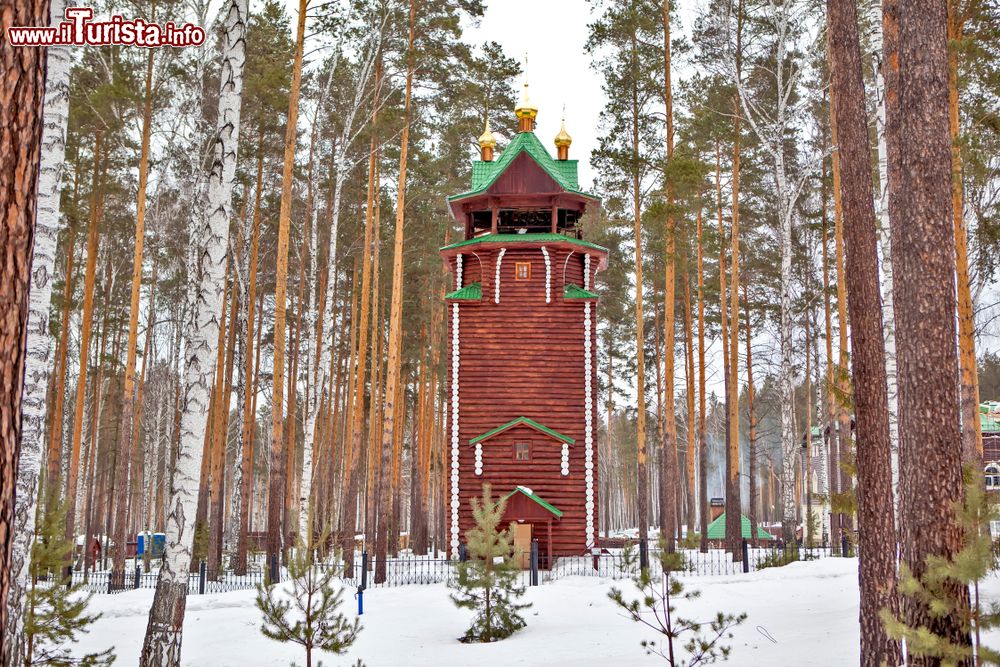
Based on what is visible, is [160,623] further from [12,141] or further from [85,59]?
[85,59]

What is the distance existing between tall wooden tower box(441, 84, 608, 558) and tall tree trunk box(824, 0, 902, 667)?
1449 centimetres

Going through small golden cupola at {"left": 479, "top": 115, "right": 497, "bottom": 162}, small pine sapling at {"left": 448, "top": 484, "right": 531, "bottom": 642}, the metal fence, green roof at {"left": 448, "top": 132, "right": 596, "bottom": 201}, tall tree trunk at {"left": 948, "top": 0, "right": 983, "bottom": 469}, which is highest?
small golden cupola at {"left": 479, "top": 115, "right": 497, "bottom": 162}

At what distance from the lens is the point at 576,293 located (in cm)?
2406

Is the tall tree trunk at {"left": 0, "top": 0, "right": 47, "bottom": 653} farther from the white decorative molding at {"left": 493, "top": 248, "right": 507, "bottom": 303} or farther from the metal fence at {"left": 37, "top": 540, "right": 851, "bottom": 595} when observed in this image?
the white decorative molding at {"left": 493, "top": 248, "right": 507, "bottom": 303}

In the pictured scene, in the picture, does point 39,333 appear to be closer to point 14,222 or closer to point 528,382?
point 14,222

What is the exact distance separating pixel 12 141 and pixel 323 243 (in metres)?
27.3

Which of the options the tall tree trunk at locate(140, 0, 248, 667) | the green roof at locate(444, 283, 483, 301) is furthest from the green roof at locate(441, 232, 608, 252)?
the tall tree trunk at locate(140, 0, 248, 667)

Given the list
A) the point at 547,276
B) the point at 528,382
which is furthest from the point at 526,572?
the point at 547,276

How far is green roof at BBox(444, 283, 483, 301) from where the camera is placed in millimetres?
23906

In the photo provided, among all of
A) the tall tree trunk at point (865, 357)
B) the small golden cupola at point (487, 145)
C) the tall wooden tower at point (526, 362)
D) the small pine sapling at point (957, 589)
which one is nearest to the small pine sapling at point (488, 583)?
the tall tree trunk at point (865, 357)

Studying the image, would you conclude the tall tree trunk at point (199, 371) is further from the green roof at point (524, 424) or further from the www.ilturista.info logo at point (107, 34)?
the green roof at point (524, 424)

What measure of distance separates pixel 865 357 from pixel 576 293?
15800 millimetres

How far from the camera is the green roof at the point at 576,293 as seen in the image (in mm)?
23906

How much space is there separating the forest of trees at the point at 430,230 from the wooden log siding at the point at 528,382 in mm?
1557
